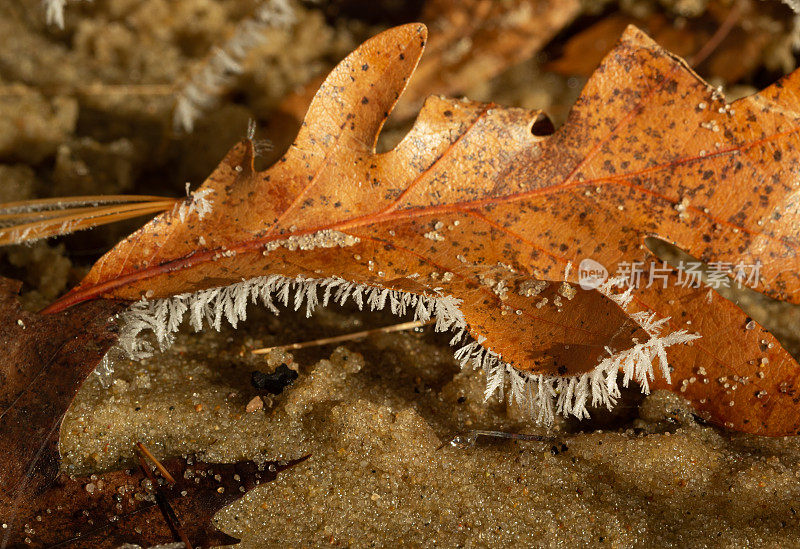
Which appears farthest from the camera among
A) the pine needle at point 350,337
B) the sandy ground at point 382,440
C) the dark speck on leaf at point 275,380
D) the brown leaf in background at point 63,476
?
the pine needle at point 350,337

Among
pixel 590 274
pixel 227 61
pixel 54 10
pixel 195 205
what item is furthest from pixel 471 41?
pixel 54 10

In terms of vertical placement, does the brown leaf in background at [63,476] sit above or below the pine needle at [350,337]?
below

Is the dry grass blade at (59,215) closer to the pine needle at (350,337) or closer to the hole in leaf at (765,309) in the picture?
the pine needle at (350,337)

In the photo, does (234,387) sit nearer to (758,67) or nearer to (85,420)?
(85,420)

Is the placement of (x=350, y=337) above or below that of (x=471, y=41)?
below

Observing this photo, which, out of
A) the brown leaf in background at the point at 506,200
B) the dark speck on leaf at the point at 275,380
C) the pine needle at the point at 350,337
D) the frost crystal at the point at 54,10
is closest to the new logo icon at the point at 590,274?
the brown leaf in background at the point at 506,200

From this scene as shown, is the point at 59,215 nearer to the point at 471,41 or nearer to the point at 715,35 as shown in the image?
the point at 471,41
